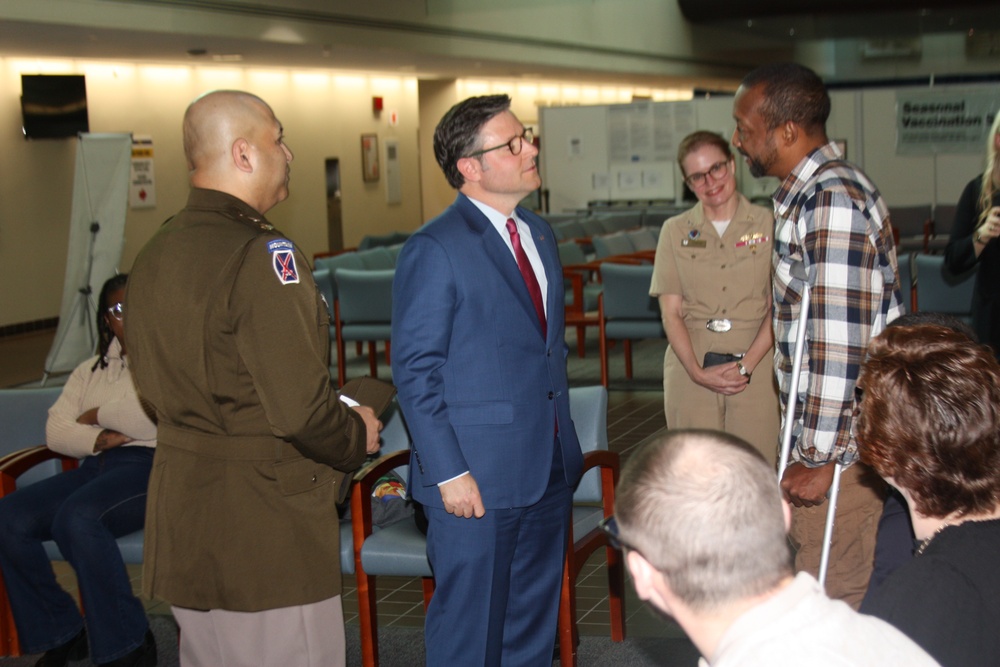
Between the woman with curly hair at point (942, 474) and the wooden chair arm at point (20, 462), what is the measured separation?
2897 mm

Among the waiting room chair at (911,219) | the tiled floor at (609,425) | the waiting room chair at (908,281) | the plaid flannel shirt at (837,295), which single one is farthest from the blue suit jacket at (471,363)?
the waiting room chair at (911,219)

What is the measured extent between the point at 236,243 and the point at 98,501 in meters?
1.59

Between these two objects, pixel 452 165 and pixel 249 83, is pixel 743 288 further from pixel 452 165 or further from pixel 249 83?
pixel 249 83

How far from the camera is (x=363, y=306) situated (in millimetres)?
7828

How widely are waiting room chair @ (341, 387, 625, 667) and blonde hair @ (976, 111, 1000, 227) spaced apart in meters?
1.79

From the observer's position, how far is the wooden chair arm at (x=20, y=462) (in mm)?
3615

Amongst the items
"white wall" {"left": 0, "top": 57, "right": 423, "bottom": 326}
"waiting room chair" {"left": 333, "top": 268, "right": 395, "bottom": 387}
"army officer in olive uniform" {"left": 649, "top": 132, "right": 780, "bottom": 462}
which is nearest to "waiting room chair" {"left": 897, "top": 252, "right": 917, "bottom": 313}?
"waiting room chair" {"left": 333, "top": 268, "right": 395, "bottom": 387}

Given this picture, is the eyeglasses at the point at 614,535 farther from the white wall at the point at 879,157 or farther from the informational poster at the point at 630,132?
the informational poster at the point at 630,132

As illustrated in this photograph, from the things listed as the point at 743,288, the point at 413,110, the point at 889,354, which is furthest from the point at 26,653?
the point at 413,110

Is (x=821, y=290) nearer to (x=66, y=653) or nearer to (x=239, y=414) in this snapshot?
(x=239, y=414)

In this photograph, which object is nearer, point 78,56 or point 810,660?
point 810,660

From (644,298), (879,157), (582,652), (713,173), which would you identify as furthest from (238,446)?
(879,157)

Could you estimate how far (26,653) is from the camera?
3521 mm

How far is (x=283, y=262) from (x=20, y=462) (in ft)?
6.76
